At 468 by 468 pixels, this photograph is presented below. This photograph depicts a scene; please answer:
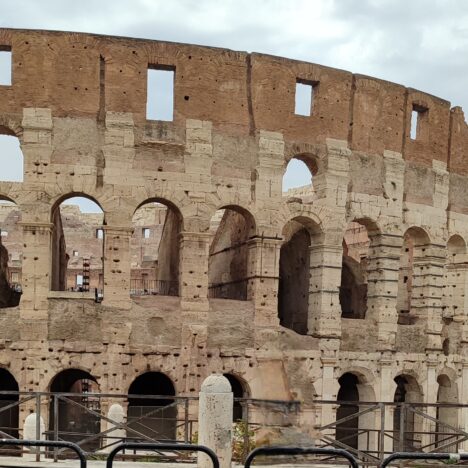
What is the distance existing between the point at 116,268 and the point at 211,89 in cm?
482

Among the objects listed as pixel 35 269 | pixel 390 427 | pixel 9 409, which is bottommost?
pixel 390 427

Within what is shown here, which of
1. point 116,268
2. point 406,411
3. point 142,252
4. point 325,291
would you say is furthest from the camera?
point 142,252

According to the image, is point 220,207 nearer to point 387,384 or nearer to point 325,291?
point 325,291

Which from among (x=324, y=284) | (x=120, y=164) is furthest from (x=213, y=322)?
(x=120, y=164)

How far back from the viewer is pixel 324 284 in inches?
732

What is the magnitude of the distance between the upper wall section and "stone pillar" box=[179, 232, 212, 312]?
8.84 feet

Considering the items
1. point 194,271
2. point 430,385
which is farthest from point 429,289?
point 194,271

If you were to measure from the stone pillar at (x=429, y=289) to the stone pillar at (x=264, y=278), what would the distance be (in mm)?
4860

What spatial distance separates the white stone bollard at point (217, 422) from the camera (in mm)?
8602

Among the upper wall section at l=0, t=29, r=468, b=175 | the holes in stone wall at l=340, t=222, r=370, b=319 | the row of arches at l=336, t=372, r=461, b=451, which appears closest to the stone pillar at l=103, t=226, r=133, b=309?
the upper wall section at l=0, t=29, r=468, b=175

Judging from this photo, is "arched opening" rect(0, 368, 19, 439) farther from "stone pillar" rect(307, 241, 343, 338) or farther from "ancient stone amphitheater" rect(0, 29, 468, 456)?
"stone pillar" rect(307, 241, 343, 338)

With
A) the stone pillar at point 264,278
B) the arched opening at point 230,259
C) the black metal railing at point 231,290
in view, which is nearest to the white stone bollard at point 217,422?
the stone pillar at point 264,278

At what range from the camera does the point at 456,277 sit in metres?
22.0

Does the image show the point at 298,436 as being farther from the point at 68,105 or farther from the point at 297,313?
the point at 297,313
